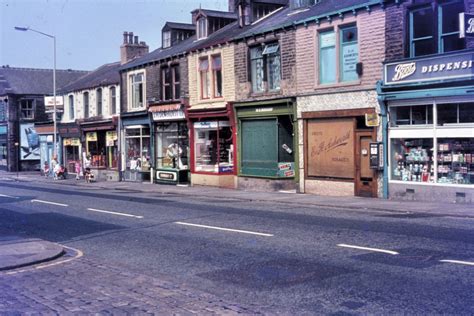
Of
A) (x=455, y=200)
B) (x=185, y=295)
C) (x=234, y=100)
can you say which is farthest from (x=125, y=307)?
(x=234, y=100)

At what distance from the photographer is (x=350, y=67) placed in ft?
70.6

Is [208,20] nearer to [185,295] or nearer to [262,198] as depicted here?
[262,198]

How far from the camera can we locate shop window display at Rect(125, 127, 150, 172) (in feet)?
115

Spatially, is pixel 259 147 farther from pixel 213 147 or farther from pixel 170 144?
pixel 170 144

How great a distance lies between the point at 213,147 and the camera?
1144 inches

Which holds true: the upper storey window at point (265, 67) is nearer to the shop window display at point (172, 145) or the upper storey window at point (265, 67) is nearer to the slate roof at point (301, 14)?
the slate roof at point (301, 14)

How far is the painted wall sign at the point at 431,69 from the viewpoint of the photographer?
1734cm

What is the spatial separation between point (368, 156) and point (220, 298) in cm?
1458

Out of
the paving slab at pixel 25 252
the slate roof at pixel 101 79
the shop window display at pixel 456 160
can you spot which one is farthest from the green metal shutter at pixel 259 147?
the paving slab at pixel 25 252

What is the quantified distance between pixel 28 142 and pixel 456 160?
45273 mm

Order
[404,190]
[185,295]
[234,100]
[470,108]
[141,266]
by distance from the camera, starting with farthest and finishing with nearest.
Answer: [234,100], [404,190], [470,108], [141,266], [185,295]

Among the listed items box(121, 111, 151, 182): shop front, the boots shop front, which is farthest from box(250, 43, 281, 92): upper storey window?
box(121, 111, 151, 182): shop front

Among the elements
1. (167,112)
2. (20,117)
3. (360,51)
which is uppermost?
(360,51)

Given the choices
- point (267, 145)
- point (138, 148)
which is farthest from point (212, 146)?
point (138, 148)
